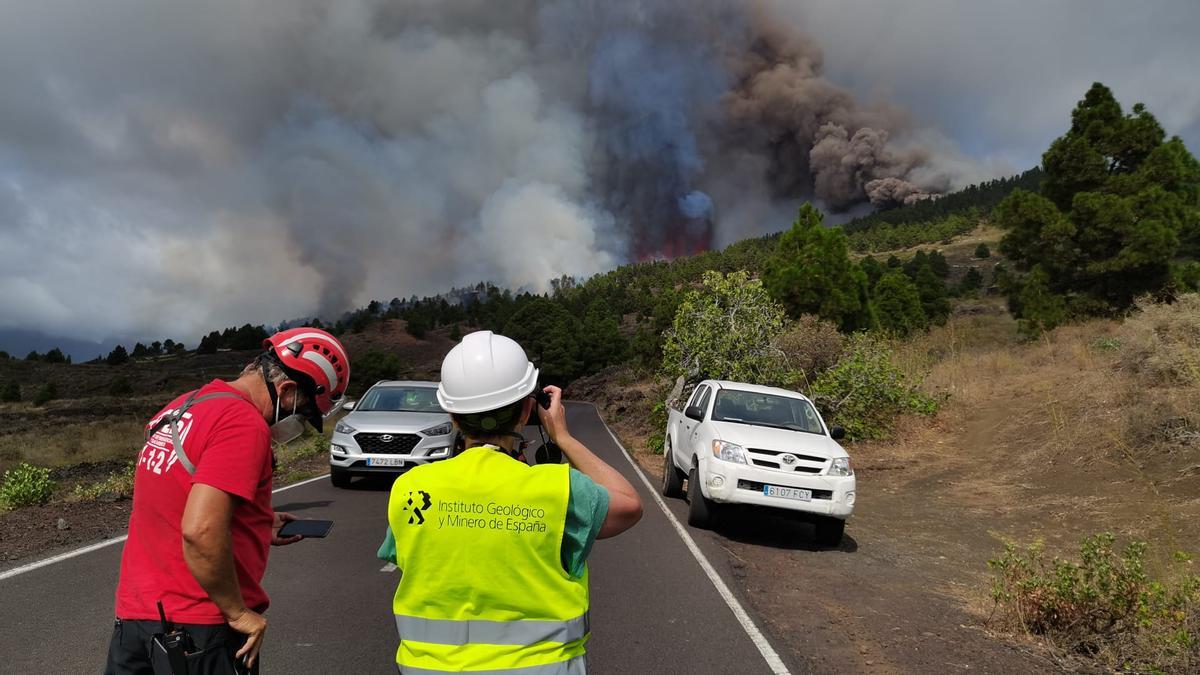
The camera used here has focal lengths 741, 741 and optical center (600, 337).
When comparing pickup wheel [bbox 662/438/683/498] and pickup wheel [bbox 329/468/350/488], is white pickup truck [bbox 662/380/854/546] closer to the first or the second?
pickup wheel [bbox 662/438/683/498]

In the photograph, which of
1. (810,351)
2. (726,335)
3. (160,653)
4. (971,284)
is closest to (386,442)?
(160,653)

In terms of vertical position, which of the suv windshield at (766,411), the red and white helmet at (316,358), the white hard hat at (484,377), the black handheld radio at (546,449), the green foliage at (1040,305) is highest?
the green foliage at (1040,305)

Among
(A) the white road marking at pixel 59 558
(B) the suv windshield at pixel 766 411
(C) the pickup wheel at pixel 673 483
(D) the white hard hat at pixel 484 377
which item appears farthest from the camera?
(C) the pickup wheel at pixel 673 483

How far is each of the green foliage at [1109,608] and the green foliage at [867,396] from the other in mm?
11968

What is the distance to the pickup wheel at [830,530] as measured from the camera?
28.8 ft

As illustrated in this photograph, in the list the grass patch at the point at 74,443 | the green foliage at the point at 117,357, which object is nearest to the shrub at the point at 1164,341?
the grass patch at the point at 74,443

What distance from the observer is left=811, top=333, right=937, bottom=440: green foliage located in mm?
17672

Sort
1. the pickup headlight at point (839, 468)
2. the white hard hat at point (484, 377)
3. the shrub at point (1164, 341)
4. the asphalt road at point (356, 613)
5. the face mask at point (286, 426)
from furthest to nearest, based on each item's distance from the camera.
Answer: the shrub at point (1164, 341) < the pickup headlight at point (839, 468) < the asphalt road at point (356, 613) < the face mask at point (286, 426) < the white hard hat at point (484, 377)

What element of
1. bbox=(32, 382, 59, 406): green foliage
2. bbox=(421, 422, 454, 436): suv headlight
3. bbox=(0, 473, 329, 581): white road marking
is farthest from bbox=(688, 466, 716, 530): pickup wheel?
bbox=(32, 382, 59, 406): green foliage

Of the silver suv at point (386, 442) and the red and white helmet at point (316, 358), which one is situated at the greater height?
the red and white helmet at point (316, 358)

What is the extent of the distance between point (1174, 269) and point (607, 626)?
89.2 feet

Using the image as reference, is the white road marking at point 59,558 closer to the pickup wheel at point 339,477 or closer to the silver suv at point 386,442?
the silver suv at point 386,442

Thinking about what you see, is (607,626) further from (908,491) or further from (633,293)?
(633,293)

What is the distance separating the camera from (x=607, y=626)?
5.39m
